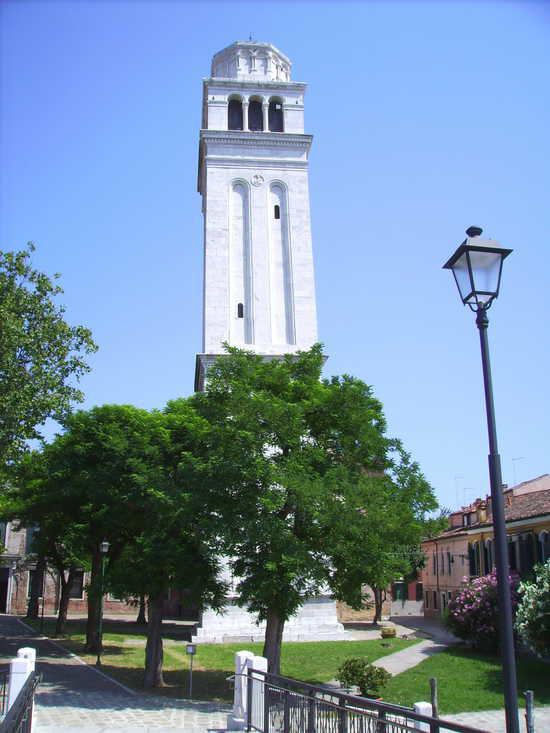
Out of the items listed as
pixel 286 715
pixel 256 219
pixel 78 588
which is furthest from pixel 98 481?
pixel 78 588

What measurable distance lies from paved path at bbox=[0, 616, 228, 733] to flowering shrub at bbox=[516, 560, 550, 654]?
10.3 metres

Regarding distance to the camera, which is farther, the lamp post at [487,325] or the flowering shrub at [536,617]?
the flowering shrub at [536,617]

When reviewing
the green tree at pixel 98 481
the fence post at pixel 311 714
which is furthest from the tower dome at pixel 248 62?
the fence post at pixel 311 714

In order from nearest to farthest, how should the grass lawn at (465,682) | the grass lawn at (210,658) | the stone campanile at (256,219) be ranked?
the grass lawn at (465,682) → the grass lawn at (210,658) → the stone campanile at (256,219)

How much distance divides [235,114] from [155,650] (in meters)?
34.1

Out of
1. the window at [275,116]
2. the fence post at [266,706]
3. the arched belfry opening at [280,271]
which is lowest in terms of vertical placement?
the fence post at [266,706]

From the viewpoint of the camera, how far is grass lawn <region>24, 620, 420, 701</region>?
72.8 feet

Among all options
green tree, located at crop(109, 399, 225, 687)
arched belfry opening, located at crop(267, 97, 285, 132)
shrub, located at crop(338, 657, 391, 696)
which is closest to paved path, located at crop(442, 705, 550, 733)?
shrub, located at crop(338, 657, 391, 696)

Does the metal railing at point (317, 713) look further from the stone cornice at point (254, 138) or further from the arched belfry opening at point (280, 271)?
the stone cornice at point (254, 138)

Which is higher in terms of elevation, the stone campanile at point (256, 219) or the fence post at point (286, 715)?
the stone campanile at point (256, 219)

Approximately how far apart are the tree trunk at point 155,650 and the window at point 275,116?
31824 mm

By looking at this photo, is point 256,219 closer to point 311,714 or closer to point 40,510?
point 40,510

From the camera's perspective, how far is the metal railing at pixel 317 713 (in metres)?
8.87

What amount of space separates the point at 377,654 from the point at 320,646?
3.43 meters
